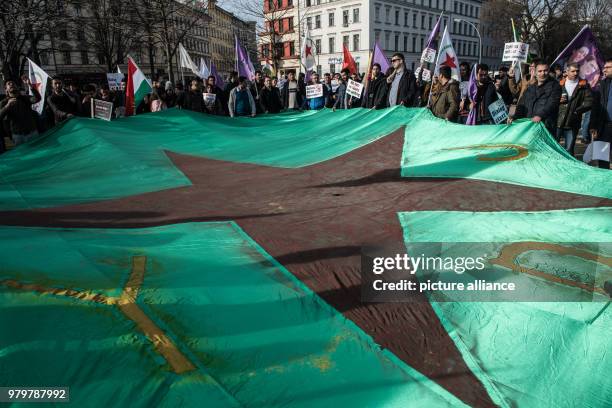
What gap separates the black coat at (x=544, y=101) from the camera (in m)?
6.08

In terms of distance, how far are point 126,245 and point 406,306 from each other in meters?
2.06

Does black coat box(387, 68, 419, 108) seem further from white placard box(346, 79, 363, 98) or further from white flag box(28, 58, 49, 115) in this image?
white flag box(28, 58, 49, 115)

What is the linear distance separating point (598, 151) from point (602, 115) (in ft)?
3.21

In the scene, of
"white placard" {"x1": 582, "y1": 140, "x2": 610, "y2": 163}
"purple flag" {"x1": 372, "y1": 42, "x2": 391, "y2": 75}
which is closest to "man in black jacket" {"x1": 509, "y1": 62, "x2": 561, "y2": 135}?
"white placard" {"x1": 582, "y1": 140, "x2": 610, "y2": 163}

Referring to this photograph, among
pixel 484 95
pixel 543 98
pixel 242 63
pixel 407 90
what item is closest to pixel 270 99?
pixel 242 63

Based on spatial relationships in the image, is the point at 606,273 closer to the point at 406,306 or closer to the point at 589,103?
the point at 406,306

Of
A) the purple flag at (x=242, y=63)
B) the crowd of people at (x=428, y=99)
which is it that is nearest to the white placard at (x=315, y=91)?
the crowd of people at (x=428, y=99)

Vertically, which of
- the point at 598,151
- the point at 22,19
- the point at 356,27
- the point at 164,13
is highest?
the point at 356,27

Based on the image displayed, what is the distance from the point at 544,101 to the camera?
616cm

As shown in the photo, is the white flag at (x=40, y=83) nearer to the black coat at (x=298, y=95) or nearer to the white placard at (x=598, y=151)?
the black coat at (x=298, y=95)

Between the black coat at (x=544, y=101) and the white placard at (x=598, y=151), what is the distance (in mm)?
762

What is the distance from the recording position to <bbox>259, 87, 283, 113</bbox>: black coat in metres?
11.5

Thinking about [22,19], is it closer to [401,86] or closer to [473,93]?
[401,86]

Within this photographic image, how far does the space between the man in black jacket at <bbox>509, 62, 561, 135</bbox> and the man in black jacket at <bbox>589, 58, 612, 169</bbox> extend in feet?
1.90
